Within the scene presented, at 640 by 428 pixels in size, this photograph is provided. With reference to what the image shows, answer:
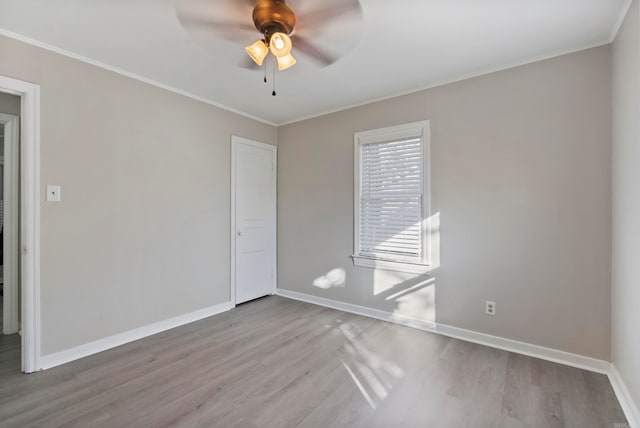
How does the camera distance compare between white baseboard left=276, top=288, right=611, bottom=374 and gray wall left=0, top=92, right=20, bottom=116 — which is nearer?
white baseboard left=276, top=288, right=611, bottom=374

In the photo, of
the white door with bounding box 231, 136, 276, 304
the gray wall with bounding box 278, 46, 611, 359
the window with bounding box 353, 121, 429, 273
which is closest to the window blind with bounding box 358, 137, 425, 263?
the window with bounding box 353, 121, 429, 273

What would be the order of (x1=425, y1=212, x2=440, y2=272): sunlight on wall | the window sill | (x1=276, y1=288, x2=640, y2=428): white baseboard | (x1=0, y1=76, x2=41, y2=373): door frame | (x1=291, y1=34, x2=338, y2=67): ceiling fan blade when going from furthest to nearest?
the window sill
(x1=425, y1=212, x2=440, y2=272): sunlight on wall
(x1=0, y1=76, x2=41, y2=373): door frame
(x1=291, y1=34, x2=338, y2=67): ceiling fan blade
(x1=276, y1=288, x2=640, y2=428): white baseboard

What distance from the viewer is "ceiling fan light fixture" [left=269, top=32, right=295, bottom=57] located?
68.6 inches

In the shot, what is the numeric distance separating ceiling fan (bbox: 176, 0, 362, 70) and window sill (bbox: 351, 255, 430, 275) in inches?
86.8

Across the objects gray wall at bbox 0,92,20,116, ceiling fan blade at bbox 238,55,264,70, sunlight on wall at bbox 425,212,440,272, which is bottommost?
sunlight on wall at bbox 425,212,440,272

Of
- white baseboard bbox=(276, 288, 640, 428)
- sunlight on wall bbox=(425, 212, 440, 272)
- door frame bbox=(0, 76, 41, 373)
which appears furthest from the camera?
sunlight on wall bbox=(425, 212, 440, 272)

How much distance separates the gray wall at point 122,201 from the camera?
236cm

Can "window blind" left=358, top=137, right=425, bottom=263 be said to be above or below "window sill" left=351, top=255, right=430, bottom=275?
above

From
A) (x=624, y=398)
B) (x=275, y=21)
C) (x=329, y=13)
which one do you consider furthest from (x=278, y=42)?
(x=624, y=398)

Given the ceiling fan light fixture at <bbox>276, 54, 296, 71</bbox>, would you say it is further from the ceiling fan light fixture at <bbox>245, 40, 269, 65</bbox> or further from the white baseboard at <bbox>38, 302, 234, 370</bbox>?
the white baseboard at <bbox>38, 302, 234, 370</bbox>

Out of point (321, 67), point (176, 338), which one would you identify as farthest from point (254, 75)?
point (176, 338)

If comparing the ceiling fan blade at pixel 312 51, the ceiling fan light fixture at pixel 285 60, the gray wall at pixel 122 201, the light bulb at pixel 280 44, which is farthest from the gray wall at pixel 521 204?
the gray wall at pixel 122 201

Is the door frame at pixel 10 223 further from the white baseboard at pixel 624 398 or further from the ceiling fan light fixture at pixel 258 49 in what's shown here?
the white baseboard at pixel 624 398

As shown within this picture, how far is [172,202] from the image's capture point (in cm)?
314
